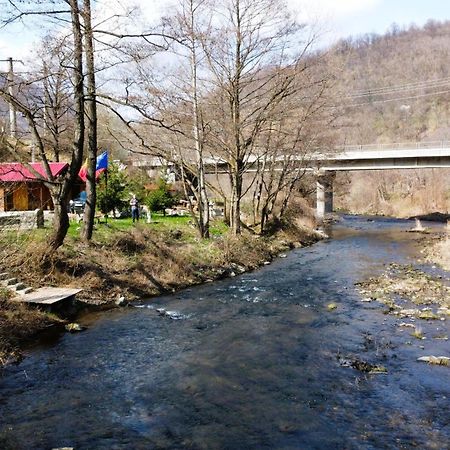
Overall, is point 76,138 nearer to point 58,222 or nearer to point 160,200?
point 58,222

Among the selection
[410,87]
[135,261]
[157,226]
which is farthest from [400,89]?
[135,261]

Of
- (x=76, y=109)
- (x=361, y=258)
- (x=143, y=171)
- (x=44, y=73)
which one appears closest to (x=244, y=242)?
(x=361, y=258)

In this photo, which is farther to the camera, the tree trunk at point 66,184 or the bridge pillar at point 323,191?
the bridge pillar at point 323,191

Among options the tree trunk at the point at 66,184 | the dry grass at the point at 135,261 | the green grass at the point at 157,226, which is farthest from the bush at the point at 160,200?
the tree trunk at the point at 66,184

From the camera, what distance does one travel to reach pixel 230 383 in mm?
9078

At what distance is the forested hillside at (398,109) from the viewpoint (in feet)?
189

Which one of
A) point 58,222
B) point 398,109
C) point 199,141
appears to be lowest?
point 58,222

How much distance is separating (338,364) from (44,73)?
10.3 m

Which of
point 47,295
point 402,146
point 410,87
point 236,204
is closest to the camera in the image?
point 47,295

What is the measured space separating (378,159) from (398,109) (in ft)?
236

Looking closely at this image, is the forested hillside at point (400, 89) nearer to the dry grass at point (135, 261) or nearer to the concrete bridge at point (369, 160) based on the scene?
the concrete bridge at point (369, 160)

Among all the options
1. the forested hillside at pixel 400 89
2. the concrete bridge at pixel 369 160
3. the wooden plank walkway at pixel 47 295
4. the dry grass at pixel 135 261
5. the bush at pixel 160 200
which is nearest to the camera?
the wooden plank walkway at pixel 47 295

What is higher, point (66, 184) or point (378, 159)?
point (378, 159)

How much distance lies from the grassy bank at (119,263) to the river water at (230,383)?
3.59ft
